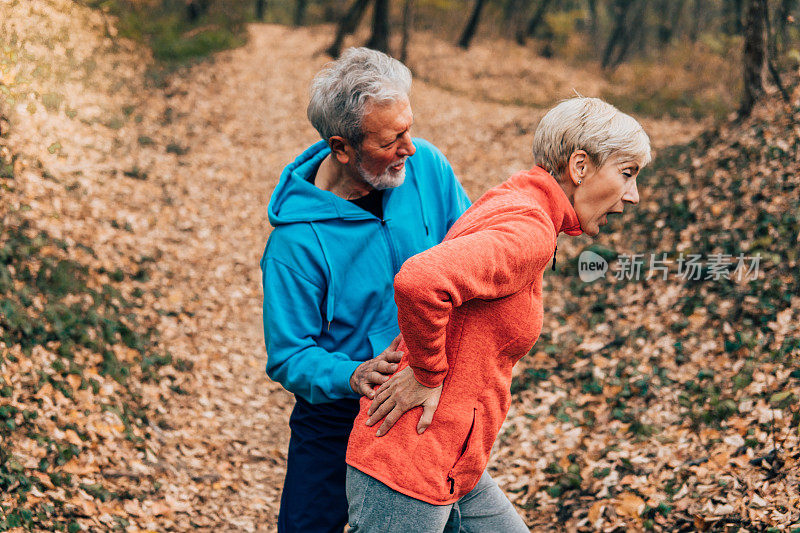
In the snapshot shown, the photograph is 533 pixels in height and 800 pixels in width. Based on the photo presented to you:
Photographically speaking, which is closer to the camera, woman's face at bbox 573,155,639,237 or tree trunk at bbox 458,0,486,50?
woman's face at bbox 573,155,639,237

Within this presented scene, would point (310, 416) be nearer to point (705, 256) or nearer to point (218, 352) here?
point (218, 352)

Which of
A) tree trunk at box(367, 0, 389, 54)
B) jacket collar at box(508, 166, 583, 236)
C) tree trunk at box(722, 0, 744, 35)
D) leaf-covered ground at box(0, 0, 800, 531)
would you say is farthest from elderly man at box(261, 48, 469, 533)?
tree trunk at box(722, 0, 744, 35)

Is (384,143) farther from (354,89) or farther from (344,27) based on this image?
(344,27)

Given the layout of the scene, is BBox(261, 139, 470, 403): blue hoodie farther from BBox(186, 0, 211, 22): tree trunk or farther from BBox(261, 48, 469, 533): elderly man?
BBox(186, 0, 211, 22): tree trunk

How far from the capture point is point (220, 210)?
10.1 meters

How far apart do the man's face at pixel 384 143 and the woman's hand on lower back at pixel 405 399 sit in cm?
88

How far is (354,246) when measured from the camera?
2.49m

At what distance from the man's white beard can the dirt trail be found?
3.28 metres

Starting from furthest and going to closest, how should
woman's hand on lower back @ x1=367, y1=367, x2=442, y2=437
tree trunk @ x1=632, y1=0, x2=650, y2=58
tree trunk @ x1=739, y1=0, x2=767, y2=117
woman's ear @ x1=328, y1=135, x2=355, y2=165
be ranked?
tree trunk @ x1=632, y1=0, x2=650, y2=58 < tree trunk @ x1=739, y1=0, x2=767, y2=117 < woman's ear @ x1=328, y1=135, x2=355, y2=165 < woman's hand on lower back @ x1=367, y1=367, x2=442, y2=437

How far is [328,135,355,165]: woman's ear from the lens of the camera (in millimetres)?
2471

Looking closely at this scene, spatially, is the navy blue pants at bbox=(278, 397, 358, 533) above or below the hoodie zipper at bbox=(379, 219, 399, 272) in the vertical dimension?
below

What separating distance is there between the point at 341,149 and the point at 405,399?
1.10m

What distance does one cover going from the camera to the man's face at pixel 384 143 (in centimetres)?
237

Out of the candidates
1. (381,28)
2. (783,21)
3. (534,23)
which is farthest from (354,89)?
(534,23)
